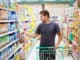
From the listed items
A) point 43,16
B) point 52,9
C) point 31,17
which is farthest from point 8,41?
point 52,9

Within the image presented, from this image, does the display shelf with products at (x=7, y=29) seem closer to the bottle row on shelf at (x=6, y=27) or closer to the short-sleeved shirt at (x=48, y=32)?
the bottle row on shelf at (x=6, y=27)

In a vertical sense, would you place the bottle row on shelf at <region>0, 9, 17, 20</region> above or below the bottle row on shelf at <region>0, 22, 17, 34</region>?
above

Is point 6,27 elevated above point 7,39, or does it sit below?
above

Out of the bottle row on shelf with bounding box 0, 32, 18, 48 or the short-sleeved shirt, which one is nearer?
the short-sleeved shirt

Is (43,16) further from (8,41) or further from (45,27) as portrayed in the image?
(8,41)

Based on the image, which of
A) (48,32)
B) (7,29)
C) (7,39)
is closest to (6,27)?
(7,29)

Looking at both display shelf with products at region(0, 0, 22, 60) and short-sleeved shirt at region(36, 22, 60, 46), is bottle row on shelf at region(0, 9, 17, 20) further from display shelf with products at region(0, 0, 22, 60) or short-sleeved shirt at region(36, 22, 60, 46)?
short-sleeved shirt at region(36, 22, 60, 46)

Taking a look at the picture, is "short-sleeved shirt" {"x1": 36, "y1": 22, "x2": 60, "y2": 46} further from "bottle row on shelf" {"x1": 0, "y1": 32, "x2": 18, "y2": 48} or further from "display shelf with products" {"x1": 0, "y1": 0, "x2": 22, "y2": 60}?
"bottle row on shelf" {"x1": 0, "y1": 32, "x2": 18, "y2": 48}

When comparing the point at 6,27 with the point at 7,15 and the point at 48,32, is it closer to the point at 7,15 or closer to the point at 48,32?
the point at 7,15

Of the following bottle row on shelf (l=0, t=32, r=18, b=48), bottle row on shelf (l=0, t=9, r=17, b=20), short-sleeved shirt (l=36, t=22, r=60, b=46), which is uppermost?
bottle row on shelf (l=0, t=9, r=17, b=20)

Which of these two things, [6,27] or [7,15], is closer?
[6,27]

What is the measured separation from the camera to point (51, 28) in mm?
4613

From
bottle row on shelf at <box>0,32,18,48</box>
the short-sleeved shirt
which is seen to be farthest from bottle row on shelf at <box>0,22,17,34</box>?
the short-sleeved shirt

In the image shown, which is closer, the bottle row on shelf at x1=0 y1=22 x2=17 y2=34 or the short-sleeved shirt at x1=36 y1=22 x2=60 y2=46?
the short-sleeved shirt at x1=36 y1=22 x2=60 y2=46
